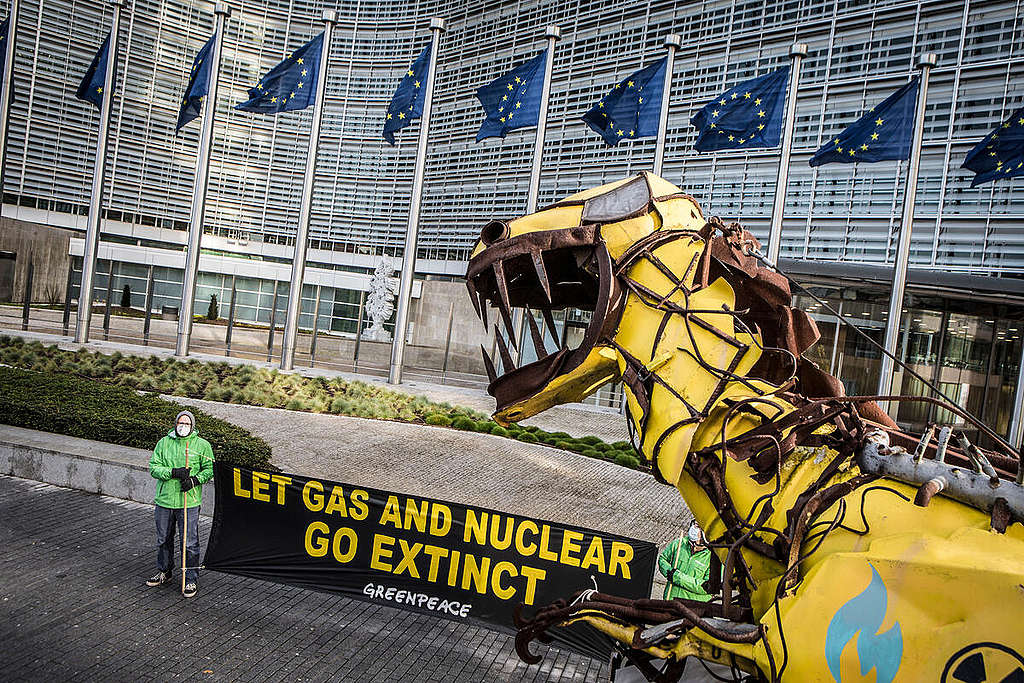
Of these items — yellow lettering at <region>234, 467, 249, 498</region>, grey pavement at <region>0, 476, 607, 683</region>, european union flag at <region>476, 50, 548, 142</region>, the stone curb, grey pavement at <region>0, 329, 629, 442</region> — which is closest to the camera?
grey pavement at <region>0, 476, 607, 683</region>

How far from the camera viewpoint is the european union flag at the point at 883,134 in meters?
15.3

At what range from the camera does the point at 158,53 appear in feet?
138

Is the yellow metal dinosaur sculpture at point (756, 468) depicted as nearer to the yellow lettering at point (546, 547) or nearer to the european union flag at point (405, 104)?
the yellow lettering at point (546, 547)

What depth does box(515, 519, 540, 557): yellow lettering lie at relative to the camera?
24.0ft

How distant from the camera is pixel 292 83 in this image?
20250mm

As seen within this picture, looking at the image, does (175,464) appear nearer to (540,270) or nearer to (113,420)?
(113,420)

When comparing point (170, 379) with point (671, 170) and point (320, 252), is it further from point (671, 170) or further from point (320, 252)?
point (320, 252)

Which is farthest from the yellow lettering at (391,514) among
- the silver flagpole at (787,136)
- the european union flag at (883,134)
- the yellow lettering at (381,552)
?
the european union flag at (883,134)

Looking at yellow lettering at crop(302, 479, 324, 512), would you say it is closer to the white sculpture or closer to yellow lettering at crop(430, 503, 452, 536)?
yellow lettering at crop(430, 503, 452, 536)

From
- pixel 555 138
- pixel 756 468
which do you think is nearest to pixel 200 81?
pixel 555 138

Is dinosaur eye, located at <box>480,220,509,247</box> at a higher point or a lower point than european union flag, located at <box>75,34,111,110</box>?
lower

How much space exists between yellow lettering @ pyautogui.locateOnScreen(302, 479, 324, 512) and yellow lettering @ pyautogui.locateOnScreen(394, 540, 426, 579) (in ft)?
3.29

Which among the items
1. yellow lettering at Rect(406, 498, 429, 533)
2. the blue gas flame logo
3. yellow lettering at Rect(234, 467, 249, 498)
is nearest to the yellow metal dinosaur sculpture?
the blue gas flame logo

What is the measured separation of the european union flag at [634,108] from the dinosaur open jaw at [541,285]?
13.6m
